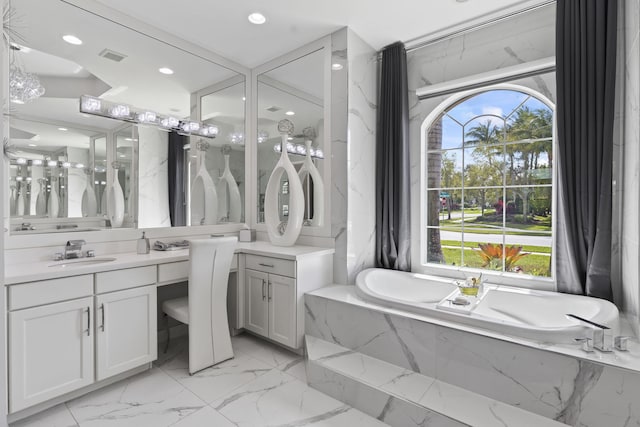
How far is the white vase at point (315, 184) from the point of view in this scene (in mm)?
3080

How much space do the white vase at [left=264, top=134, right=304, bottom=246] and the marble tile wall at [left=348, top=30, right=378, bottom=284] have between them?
1.54ft

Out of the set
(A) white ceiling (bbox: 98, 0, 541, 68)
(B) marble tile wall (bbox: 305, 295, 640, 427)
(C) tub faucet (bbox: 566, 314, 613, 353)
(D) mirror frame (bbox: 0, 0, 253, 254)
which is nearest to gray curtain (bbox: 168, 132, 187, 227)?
(D) mirror frame (bbox: 0, 0, 253, 254)

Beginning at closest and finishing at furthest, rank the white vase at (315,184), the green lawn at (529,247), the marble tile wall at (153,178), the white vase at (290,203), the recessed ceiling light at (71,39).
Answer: the recessed ceiling light at (71,39) < the green lawn at (529,247) < the marble tile wall at (153,178) < the white vase at (290,203) < the white vase at (315,184)

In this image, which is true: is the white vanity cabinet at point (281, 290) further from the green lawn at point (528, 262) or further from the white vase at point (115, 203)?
the green lawn at point (528, 262)

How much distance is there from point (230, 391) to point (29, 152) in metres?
2.16

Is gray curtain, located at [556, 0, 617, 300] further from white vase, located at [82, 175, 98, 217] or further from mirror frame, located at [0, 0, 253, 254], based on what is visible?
white vase, located at [82, 175, 98, 217]

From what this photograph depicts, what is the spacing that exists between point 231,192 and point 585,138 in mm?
3097

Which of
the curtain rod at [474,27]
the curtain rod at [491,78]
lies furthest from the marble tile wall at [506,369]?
the curtain rod at [474,27]

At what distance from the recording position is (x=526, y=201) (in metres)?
2.77

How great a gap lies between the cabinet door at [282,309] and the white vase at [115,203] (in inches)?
52.7

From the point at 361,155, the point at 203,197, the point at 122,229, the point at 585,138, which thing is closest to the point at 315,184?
the point at 361,155

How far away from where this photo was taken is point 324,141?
305 cm

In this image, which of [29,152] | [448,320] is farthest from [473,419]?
[29,152]

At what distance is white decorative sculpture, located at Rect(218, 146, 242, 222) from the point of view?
3461 millimetres
